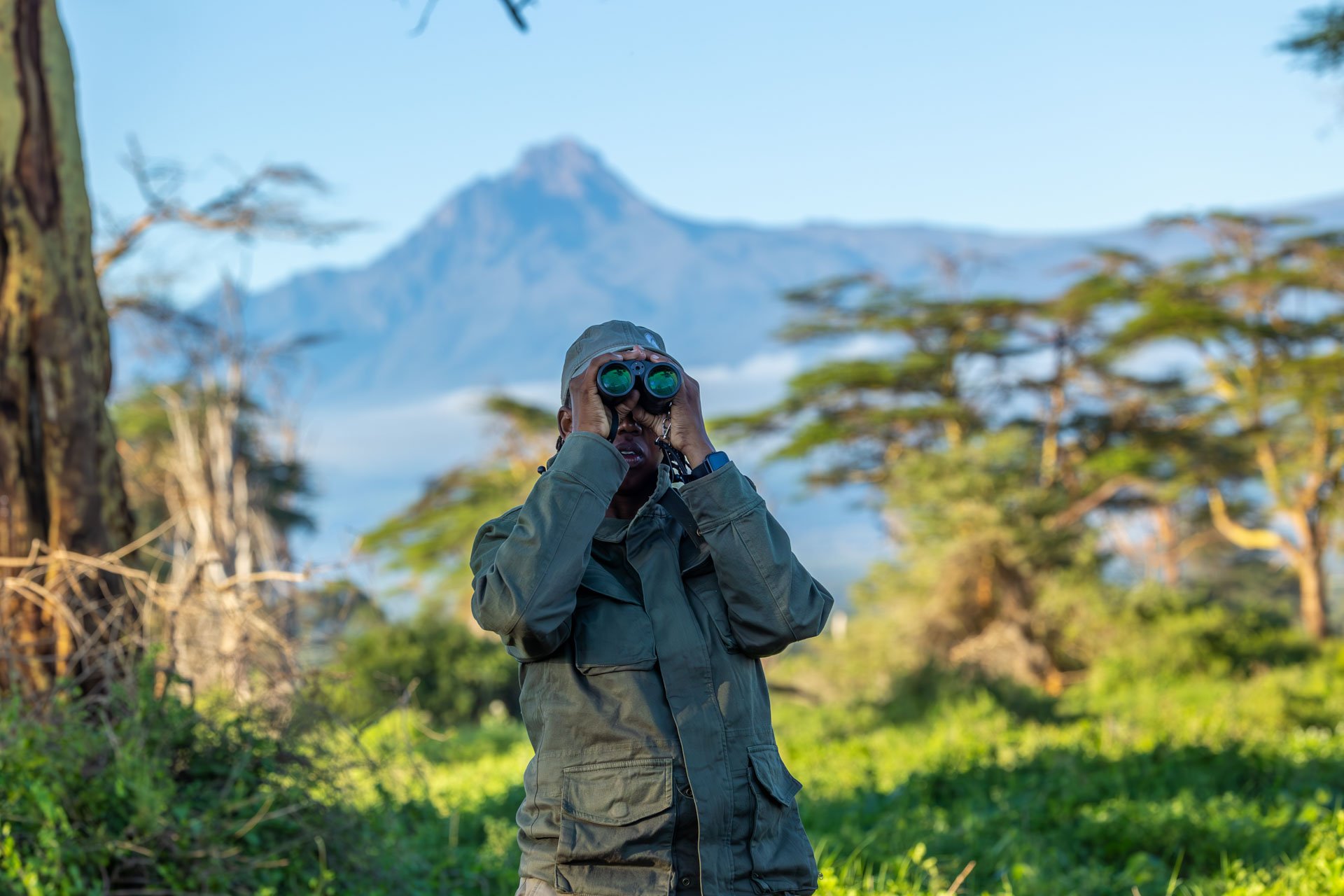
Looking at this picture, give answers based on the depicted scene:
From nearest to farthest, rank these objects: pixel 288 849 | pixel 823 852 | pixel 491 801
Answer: pixel 288 849, pixel 823 852, pixel 491 801

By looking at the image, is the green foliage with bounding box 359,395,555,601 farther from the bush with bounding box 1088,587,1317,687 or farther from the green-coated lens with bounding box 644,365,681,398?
the green-coated lens with bounding box 644,365,681,398

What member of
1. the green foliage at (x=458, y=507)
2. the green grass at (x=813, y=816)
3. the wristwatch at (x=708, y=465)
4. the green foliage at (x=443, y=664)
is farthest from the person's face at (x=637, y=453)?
the green foliage at (x=458, y=507)

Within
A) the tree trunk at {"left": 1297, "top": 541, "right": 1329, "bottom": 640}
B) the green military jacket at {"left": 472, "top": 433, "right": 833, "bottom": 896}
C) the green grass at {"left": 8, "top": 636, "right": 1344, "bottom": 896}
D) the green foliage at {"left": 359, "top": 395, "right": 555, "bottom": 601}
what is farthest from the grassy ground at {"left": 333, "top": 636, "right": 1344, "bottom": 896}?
the green foliage at {"left": 359, "top": 395, "right": 555, "bottom": 601}

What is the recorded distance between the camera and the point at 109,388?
5625 millimetres

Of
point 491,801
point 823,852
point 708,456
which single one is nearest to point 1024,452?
point 491,801

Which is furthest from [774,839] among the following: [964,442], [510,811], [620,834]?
[964,442]

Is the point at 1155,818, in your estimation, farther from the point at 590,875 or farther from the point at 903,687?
the point at 903,687

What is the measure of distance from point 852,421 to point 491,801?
733 inches

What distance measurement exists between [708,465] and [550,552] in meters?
0.38

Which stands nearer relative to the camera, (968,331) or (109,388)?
(109,388)

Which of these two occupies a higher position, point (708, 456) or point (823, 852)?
point (708, 456)

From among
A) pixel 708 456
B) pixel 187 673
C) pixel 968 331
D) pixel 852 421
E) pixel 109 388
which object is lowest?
pixel 187 673

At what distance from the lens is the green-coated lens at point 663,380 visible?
250 cm

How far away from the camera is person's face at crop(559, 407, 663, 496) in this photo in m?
2.62
